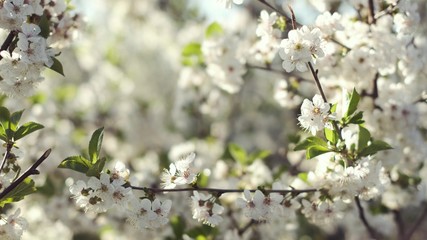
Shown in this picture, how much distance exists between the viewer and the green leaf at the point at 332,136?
231 centimetres

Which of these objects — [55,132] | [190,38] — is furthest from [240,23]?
[55,132]

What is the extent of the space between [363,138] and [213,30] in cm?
146

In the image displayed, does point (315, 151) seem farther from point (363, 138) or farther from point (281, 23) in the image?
point (281, 23)

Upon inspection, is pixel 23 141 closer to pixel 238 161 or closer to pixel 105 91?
pixel 238 161

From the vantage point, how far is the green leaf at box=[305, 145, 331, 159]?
2307mm

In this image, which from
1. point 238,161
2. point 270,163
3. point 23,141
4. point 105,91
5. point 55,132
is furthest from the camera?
point 105,91

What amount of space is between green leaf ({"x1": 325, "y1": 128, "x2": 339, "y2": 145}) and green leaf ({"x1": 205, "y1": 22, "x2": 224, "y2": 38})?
1.43 meters

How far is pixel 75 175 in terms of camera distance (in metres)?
4.88

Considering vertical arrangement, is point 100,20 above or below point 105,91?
above

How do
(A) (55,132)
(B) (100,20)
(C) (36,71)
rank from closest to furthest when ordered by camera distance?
(C) (36,71) < (A) (55,132) < (B) (100,20)

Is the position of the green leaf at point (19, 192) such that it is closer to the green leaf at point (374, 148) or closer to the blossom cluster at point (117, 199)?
the blossom cluster at point (117, 199)

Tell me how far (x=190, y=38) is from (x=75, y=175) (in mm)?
2407

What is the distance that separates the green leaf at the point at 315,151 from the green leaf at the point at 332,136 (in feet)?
0.13

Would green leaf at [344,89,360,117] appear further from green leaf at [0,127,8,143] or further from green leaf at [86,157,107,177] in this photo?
green leaf at [0,127,8,143]
